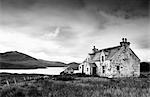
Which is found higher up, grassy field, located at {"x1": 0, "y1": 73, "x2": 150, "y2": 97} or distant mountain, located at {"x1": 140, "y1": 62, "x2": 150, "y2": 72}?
distant mountain, located at {"x1": 140, "y1": 62, "x2": 150, "y2": 72}

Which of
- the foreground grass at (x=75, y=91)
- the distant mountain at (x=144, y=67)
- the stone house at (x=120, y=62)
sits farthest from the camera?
the distant mountain at (x=144, y=67)

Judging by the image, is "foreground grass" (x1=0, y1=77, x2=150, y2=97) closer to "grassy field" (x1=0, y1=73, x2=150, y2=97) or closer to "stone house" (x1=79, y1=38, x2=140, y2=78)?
"grassy field" (x1=0, y1=73, x2=150, y2=97)

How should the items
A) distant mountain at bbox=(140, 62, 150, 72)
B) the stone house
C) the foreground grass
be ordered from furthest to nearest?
distant mountain at bbox=(140, 62, 150, 72) → the stone house → the foreground grass

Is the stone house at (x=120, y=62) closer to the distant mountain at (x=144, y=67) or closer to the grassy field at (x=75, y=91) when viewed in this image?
the grassy field at (x=75, y=91)

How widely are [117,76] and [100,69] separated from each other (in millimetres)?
4609

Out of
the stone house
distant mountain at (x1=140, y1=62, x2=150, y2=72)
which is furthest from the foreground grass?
distant mountain at (x1=140, y1=62, x2=150, y2=72)

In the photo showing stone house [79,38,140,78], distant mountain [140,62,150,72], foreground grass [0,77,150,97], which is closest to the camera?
foreground grass [0,77,150,97]

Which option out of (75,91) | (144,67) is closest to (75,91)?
(75,91)

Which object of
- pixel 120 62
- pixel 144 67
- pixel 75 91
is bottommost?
pixel 75 91

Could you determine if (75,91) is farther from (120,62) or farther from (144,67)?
(144,67)

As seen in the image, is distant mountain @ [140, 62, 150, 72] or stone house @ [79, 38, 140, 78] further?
distant mountain @ [140, 62, 150, 72]

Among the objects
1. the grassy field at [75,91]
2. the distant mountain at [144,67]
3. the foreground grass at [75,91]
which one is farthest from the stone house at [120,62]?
the distant mountain at [144,67]

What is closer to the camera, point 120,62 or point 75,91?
point 75,91

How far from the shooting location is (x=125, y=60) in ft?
122
